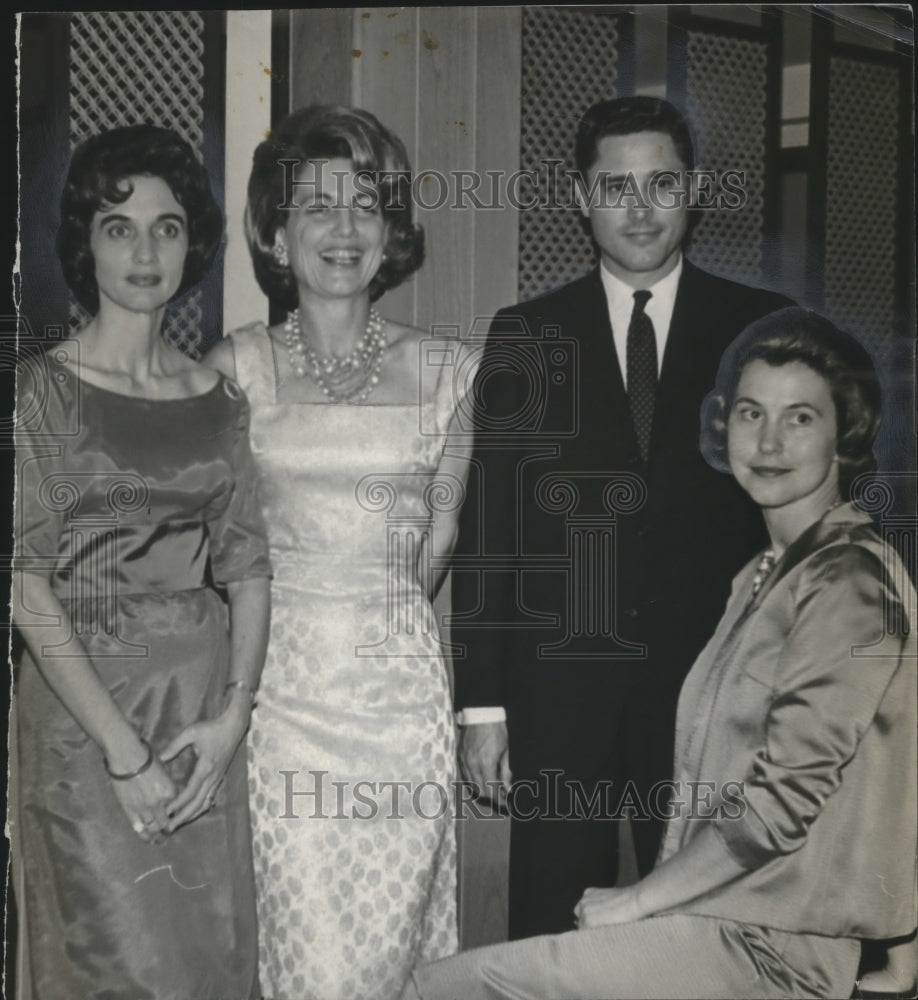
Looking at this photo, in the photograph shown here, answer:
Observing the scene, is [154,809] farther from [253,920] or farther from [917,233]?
[917,233]

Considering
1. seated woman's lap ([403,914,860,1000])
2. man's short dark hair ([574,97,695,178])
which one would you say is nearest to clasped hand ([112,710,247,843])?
seated woman's lap ([403,914,860,1000])

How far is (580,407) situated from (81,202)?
0.95 metres

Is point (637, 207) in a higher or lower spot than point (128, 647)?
higher

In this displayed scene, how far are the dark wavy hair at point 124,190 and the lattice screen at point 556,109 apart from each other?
0.56 meters

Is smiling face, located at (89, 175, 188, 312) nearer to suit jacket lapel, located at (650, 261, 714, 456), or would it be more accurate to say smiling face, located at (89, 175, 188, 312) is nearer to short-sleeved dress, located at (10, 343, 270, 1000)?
short-sleeved dress, located at (10, 343, 270, 1000)

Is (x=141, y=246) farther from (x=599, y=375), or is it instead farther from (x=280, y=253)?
(x=599, y=375)

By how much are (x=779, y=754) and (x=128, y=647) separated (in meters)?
1.14

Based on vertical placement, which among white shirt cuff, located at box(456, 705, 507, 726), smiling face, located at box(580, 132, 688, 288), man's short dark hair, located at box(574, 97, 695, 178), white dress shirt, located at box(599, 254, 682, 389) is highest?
man's short dark hair, located at box(574, 97, 695, 178)

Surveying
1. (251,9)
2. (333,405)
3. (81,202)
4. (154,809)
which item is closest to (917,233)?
(333,405)

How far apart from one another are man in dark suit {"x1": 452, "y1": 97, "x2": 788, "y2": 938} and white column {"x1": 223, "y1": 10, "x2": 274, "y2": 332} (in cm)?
44

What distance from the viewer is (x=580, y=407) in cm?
218

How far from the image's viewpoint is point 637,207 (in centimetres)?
217

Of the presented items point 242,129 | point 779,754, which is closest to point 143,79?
point 242,129

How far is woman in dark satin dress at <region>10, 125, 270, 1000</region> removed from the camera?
210 cm
